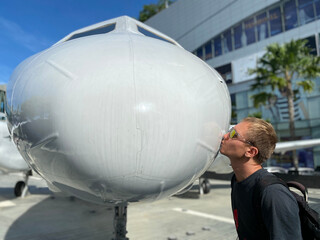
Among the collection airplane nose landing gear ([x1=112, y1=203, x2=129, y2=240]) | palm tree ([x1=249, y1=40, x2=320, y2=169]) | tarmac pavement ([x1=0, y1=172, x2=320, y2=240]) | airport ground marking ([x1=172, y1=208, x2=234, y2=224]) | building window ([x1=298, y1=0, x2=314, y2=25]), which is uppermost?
building window ([x1=298, y1=0, x2=314, y2=25])

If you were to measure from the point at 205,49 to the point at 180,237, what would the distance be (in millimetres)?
25619

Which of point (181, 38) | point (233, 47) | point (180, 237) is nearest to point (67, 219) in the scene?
point (180, 237)

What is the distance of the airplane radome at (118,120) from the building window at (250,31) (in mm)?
23267

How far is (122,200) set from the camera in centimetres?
154

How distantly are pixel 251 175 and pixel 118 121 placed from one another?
0.77 metres

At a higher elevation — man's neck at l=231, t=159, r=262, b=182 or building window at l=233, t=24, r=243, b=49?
building window at l=233, t=24, r=243, b=49

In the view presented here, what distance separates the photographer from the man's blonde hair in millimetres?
1396

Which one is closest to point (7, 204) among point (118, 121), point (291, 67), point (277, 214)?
point (118, 121)

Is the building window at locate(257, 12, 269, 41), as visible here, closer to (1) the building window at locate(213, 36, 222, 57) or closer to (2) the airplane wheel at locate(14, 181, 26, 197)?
(1) the building window at locate(213, 36, 222, 57)

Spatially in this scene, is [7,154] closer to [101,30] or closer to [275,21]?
[101,30]

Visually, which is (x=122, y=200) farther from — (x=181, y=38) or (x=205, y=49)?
(x=181, y=38)

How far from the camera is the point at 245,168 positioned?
145 centimetres

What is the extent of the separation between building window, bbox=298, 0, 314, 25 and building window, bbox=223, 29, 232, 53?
21.1ft

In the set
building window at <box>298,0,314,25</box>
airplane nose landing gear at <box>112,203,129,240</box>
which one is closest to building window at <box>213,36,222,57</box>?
building window at <box>298,0,314,25</box>
